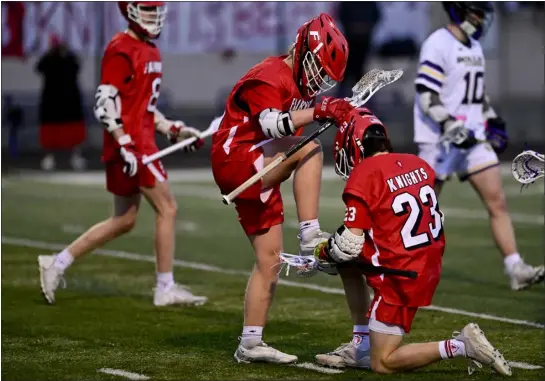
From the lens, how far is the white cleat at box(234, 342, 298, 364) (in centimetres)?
702

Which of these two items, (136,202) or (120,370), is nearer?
(120,370)

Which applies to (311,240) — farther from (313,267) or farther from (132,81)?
(132,81)

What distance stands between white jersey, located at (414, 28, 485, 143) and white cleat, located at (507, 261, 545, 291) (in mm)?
1048

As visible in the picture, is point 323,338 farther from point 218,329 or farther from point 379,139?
point 379,139

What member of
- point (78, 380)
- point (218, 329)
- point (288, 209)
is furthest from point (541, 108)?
point (78, 380)

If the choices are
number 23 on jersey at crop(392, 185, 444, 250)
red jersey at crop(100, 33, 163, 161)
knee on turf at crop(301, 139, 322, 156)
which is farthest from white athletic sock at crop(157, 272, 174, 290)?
number 23 on jersey at crop(392, 185, 444, 250)

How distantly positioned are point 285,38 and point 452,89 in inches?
515

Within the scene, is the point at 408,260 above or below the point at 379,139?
below

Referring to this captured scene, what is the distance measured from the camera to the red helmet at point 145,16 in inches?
363

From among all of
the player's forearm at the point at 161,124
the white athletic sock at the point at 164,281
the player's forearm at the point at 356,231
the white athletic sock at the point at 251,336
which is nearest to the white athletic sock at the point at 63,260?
the white athletic sock at the point at 164,281

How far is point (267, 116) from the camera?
22.3 feet

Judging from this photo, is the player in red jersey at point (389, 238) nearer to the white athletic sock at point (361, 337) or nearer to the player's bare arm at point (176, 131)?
the white athletic sock at point (361, 337)

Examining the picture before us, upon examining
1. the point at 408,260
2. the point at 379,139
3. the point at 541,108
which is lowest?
the point at 541,108

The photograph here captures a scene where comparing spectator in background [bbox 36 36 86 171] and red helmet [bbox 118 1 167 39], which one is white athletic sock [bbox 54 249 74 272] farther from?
spectator in background [bbox 36 36 86 171]
